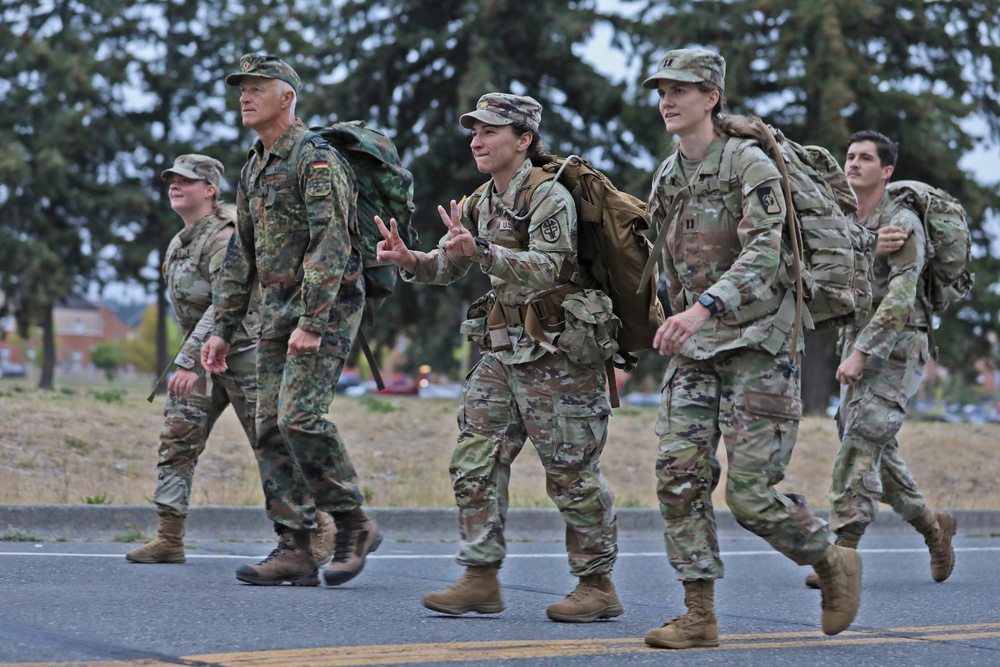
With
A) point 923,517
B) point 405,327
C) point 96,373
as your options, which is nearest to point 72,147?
point 405,327

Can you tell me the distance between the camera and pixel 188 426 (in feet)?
24.2

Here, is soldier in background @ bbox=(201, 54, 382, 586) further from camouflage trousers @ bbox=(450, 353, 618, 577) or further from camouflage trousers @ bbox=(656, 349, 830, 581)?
camouflage trousers @ bbox=(656, 349, 830, 581)

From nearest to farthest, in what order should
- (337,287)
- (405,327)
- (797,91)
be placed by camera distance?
(337,287) → (797,91) → (405,327)

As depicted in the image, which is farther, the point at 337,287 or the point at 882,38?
the point at 882,38

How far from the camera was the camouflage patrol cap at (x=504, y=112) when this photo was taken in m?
5.65

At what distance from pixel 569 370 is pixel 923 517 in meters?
3.07

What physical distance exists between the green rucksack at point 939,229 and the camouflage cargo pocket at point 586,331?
Answer: 2.64m

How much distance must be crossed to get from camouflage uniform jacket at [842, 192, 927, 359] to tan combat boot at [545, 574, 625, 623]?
2.34 metres

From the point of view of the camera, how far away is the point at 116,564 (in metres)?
7.18

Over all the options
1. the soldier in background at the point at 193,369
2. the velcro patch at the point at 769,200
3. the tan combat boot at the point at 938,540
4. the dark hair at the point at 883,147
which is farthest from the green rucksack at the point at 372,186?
the tan combat boot at the point at 938,540

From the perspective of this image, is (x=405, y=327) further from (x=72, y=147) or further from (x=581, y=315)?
(x=581, y=315)

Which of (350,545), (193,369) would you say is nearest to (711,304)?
(350,545)

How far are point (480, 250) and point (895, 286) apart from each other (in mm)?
3025

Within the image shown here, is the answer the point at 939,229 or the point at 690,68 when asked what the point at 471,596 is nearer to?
the point at 690,68
